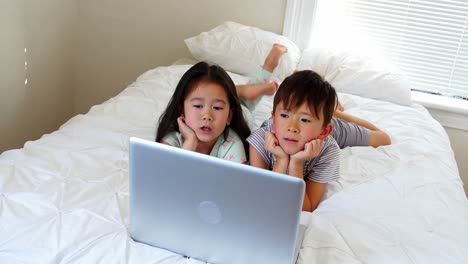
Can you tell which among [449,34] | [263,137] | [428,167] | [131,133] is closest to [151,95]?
[131,133]

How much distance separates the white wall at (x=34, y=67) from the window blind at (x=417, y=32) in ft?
4.26

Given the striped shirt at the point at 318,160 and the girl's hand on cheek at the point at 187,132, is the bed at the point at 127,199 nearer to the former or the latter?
the striped shirt at the point at 318,160

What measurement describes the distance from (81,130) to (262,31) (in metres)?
1.16

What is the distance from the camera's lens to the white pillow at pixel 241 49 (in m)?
2.46

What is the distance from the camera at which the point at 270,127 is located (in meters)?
1.57

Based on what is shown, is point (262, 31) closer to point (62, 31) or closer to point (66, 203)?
point (62, 31)

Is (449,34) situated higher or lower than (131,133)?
higher

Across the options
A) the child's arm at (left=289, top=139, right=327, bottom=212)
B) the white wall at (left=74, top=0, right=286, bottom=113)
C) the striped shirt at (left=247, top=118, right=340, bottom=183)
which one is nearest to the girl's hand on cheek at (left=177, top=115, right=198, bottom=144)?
the striped shirt at (left=247, top=118, right=340, bottom=183)

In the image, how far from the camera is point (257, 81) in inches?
81.5

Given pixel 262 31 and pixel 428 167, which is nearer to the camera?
pixel 428 167

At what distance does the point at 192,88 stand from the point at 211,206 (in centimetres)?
55

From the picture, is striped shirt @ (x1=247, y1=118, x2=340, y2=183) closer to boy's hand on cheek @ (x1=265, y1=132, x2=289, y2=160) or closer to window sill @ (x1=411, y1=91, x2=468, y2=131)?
boy's hand on cheek @ (x1=265, y1=132, x2=289, y2=160)

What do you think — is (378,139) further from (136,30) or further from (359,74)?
(136,30)

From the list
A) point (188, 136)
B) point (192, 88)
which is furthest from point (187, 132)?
point (192, 88)
